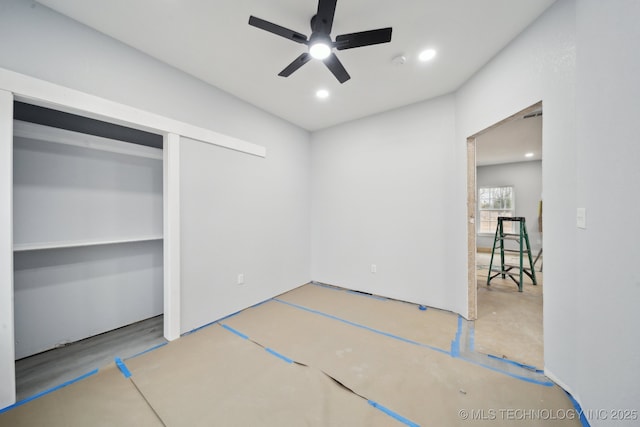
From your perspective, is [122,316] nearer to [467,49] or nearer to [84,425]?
[84,425]

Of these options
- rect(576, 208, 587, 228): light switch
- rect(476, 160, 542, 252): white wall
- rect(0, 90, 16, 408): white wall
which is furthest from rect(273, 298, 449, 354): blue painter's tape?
rect(476, 160, 542, 252): white wall

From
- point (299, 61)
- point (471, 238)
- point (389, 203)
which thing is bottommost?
point (471, 238)

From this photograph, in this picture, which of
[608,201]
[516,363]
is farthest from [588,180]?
[516,363]

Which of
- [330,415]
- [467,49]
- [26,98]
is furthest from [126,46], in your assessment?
[330,415]

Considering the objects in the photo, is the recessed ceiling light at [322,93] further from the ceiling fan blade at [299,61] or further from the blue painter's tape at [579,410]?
the blue painter's tape at [579,410]

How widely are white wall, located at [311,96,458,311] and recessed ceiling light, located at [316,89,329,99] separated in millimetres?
968

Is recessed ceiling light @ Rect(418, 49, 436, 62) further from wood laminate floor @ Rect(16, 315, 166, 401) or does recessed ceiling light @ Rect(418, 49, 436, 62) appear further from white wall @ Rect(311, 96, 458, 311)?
wood laminate floor @ Rect(16, 315, 166, 401)

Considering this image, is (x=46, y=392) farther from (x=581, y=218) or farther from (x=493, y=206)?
(x=493, y=206)

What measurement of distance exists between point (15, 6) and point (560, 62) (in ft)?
12.9

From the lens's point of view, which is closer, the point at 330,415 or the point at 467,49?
the point at 330,415

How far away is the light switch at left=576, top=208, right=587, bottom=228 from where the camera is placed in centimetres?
146

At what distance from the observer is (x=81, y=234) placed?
8.12 feet

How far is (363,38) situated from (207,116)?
6.57 feet

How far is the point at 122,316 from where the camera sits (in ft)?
9.02
